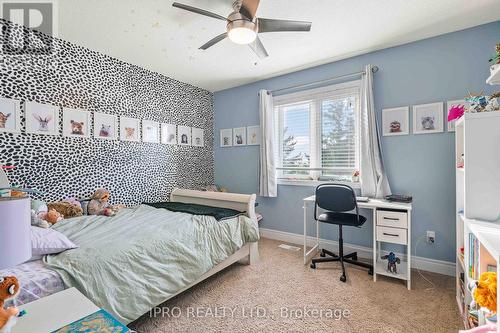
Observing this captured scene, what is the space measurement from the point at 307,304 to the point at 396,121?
2.18 meters

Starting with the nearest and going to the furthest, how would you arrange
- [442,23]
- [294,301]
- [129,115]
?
1. [294,301]
2. [442,23]
3. [129,115]

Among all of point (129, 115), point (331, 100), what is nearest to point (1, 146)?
point (129, 115)

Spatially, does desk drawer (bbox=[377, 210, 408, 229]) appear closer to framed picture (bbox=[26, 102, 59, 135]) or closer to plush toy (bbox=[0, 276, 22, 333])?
plush toy (bbox=[0, 276, 22, 333])

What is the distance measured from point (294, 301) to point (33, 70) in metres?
3.29

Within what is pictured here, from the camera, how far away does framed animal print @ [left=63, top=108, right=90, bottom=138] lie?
2.49 m

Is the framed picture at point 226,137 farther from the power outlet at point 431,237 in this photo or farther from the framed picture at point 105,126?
the power outlet at point 431,237

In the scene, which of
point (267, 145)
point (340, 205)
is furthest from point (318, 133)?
point (340, 205)

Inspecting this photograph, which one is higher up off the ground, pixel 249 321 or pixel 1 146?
pixel 1 146

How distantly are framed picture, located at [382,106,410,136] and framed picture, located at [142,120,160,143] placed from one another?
3026mm

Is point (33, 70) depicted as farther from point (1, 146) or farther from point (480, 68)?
point (480, 68)

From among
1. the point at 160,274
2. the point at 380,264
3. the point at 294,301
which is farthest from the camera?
the point at 380,264

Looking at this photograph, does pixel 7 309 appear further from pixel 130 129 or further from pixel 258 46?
pixel 130 129

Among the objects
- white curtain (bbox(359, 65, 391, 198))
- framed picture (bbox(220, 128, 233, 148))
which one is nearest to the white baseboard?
white curtain (bbox(359, 65, 391, 198))

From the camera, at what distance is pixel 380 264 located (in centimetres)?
245
